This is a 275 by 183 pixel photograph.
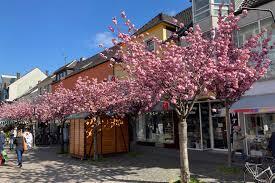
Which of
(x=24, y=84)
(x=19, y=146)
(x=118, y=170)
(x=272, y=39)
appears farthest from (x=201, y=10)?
(x=24, y=84)

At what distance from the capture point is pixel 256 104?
15.0 m

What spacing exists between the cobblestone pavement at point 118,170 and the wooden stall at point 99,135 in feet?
Result: 2.47

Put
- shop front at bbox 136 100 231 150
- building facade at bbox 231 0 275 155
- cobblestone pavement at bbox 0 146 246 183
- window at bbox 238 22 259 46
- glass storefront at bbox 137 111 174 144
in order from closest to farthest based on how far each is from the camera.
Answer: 1. cobblestone pavement at bbox 0 146 246 183
2. building facade at bbox 231 0 275 155
3. window at bbox 238 22 259 46
4. shop front at bbox 136 100 231 150
5. glass storefront at bbox 137 111 174 144

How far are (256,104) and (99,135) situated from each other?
8569 millimetres

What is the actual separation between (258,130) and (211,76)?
7950 mm

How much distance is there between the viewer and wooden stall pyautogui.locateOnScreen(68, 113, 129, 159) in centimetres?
1844

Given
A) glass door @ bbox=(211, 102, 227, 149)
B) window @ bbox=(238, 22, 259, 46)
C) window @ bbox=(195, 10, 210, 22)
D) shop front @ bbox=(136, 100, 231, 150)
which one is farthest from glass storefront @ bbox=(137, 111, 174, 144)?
window @ bbox=(238, 22, 259, 46)

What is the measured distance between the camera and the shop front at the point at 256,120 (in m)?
14.8

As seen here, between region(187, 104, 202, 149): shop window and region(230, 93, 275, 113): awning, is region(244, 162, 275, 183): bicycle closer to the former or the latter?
region(230, 93, 275, 113): awning

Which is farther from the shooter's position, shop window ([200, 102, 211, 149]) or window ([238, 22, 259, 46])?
shop window ([200, 102, 211, 149])

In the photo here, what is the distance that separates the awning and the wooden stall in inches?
277

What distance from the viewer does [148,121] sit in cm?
2641

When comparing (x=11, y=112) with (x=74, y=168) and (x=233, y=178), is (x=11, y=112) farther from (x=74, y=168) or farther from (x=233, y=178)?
(x=233, y=178)

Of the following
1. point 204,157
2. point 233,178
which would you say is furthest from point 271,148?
point 204,157
